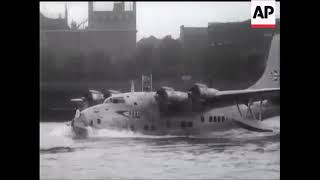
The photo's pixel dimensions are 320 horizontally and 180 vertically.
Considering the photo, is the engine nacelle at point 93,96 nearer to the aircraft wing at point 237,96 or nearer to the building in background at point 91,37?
the building in background at point 91,37

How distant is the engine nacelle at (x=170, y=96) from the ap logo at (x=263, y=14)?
3.10ft

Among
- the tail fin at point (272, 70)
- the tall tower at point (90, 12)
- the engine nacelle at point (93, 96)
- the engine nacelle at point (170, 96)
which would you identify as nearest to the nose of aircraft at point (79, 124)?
the engine nacelle at point (93, 96)

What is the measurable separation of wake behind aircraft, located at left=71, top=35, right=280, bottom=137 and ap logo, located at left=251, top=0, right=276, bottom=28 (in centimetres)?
19

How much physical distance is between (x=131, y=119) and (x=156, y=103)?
0.94ft

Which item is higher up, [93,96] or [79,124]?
[93,96]

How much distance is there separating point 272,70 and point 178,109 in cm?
98

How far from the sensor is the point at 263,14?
3732mm

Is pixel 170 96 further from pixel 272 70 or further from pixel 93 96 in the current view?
pixel 272 70

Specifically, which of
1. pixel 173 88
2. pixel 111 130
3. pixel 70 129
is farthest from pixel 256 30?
pixel 70 129

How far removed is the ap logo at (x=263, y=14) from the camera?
3631 millimetres

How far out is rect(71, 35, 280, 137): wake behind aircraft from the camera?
3.79 m
